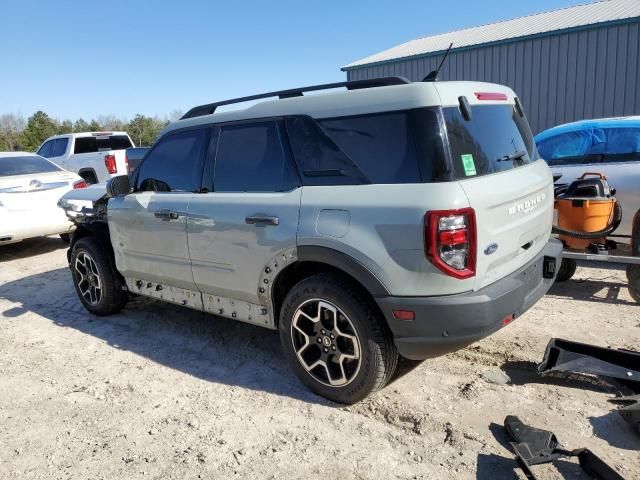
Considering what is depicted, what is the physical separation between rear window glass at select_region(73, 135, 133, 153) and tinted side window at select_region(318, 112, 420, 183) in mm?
11648

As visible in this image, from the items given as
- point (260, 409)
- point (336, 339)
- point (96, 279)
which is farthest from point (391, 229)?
point (96, 279)

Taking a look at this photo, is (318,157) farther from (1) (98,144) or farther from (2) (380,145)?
(1) (98,144)

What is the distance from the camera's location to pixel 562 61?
1195cm

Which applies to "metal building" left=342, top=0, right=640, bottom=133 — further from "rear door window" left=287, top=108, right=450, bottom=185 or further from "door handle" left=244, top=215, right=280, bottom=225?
"door handle" left=244, top=215, right=280, bottom=225

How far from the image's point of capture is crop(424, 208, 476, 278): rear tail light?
8.31 feet

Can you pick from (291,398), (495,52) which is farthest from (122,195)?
(495,52)

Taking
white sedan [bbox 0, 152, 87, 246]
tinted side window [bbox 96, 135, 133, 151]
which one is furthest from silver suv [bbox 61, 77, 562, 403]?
tinted side window [bbox 96, 135, 133, 151]

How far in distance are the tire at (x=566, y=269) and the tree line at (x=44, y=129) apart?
29076 millimetres

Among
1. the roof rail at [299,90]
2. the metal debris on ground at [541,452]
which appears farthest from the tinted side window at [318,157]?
the metal debris on ground at [541,452]

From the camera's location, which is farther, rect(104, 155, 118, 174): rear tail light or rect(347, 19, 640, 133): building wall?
rect(104, 155, 118, 174): rear tail light

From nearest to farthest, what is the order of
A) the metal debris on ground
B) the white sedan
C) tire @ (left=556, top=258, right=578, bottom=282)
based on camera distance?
the metal debris on ground
tire @ (left=556, top=258, right=578, bottom=282)
the white sedan

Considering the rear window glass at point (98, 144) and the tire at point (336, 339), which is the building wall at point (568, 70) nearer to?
the rear window glass at point (98, 144)

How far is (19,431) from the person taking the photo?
124 inches

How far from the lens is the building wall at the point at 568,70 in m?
11.1
